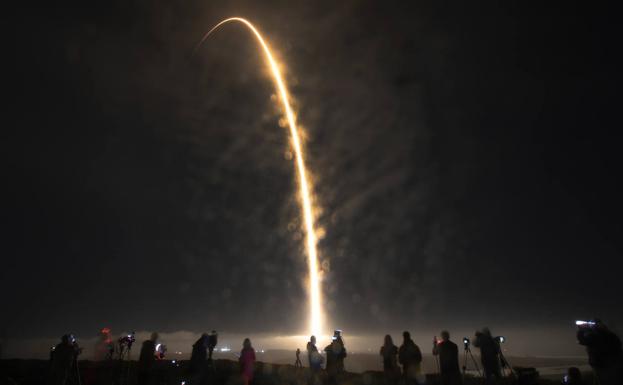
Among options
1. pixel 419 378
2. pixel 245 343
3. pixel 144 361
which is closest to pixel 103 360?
pixel 144 361

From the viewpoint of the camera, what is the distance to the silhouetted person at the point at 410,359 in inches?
526

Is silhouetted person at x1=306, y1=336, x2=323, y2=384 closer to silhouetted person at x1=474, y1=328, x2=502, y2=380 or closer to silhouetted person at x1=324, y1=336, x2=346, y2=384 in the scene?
silhouetted person at x1=324, y1=336, x2=346, y2=384

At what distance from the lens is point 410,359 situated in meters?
13.4

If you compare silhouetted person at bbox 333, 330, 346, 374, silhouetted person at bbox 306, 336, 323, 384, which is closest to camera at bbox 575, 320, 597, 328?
silhouetted person at bbox 333, 330, 346, 374

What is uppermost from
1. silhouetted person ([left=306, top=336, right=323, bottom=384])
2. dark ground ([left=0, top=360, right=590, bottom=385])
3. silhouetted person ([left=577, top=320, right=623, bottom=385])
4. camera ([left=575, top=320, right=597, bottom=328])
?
camera ([left=575, top=320, right=597, bottom=328])

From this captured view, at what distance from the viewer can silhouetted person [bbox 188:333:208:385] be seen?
42.7 feet

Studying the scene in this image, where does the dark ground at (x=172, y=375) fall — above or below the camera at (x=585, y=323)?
below

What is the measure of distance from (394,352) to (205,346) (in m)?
8.21

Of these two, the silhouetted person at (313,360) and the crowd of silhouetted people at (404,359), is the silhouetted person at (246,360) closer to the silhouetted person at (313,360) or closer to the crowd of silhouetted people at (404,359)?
the crowd of silhouetted people at (404,359)

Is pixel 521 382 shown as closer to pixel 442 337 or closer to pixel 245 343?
pixel 442 337

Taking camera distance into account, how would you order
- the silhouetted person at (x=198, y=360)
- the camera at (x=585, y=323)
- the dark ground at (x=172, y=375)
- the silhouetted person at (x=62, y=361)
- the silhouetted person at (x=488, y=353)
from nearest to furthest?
1. the camera at (x=585, y=323)
2. the silhouetted person at (x=62, y=361)
3. the silhouetted person at (x=198, y=360)
4. the silhouetted person at (x=488, y=353)
5. the dark ground at (x=172, y=375)

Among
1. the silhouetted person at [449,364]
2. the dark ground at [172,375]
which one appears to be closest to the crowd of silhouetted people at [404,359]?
the silhouetted person at [449,364]

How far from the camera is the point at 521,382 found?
886 centimetres

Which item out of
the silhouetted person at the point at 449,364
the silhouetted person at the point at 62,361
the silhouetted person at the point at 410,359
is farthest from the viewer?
the silhouetted person at the point at 410,359
